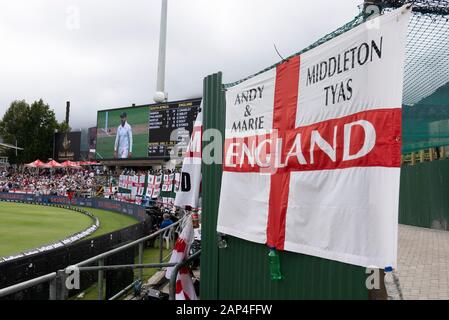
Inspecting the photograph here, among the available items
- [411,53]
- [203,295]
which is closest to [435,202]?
[411,53]

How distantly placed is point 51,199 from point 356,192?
36.5 m

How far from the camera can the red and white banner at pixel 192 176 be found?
5863 millimetres

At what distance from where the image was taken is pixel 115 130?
135ft

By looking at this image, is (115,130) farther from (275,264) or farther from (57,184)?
(275,264)

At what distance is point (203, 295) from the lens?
5.43m

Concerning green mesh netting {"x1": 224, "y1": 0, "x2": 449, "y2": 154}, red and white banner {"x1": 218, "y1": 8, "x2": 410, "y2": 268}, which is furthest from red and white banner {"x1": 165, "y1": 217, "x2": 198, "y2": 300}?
green mesh netting {"x1": 224, "y1": 0, "x2": 449, "y2": 154}

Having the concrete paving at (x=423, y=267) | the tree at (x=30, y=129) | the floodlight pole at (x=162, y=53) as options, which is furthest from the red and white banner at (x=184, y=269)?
the tree at (x=30, y=129)

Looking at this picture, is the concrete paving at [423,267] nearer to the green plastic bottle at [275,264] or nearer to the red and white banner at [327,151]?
the green plastic bottle at [275,264]

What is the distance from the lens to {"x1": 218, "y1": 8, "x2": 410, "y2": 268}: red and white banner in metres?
3.01

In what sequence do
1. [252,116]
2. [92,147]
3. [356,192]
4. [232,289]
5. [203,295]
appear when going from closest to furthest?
[356,192] → [252,116] → [232,289] → [203,295] → [92,147]

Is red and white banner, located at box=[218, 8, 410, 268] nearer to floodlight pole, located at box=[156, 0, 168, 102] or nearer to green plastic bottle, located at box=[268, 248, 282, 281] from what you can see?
green plastic bottle, located at box=[268, 248, 282, 281]

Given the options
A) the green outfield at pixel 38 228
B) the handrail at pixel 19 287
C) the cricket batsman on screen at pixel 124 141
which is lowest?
the green outfield at pixel 38 228

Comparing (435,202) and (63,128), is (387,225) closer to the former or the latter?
(435,202)

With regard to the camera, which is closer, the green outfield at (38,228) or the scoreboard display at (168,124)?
the green outfield at (38,228)
